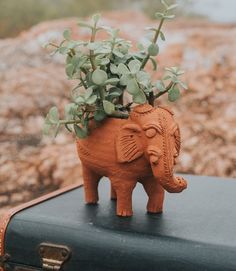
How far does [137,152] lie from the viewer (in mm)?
906

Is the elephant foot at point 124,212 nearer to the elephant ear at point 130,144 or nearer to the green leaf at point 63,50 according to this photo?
the elephant ear at point 130,144

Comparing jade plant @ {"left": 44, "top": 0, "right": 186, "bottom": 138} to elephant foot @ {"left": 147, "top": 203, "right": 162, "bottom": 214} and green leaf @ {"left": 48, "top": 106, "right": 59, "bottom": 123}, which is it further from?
elephant foot @ {"left": 147, "top": 203, "right": 162, "bottom": 214}

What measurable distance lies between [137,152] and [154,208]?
0.39 feet

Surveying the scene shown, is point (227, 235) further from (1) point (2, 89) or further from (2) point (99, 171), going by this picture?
(1) point (2, 89)

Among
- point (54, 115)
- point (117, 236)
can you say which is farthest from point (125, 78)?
point (117, 236)

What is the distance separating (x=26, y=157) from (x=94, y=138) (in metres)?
0.87

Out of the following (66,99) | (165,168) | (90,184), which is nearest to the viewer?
(165,168)

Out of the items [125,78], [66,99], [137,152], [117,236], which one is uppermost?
[125,78]

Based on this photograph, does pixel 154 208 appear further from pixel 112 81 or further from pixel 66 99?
pixel 66 99

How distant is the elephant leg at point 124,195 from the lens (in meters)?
0.94

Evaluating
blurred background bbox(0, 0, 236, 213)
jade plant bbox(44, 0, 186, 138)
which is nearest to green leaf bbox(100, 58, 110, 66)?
jade plant bbox(44, 0, 186, 138)

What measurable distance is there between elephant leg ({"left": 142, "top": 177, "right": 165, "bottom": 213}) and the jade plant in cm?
11

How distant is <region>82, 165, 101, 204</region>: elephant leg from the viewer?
101 centimetres

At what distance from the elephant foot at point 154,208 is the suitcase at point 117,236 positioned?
0.04 ft
